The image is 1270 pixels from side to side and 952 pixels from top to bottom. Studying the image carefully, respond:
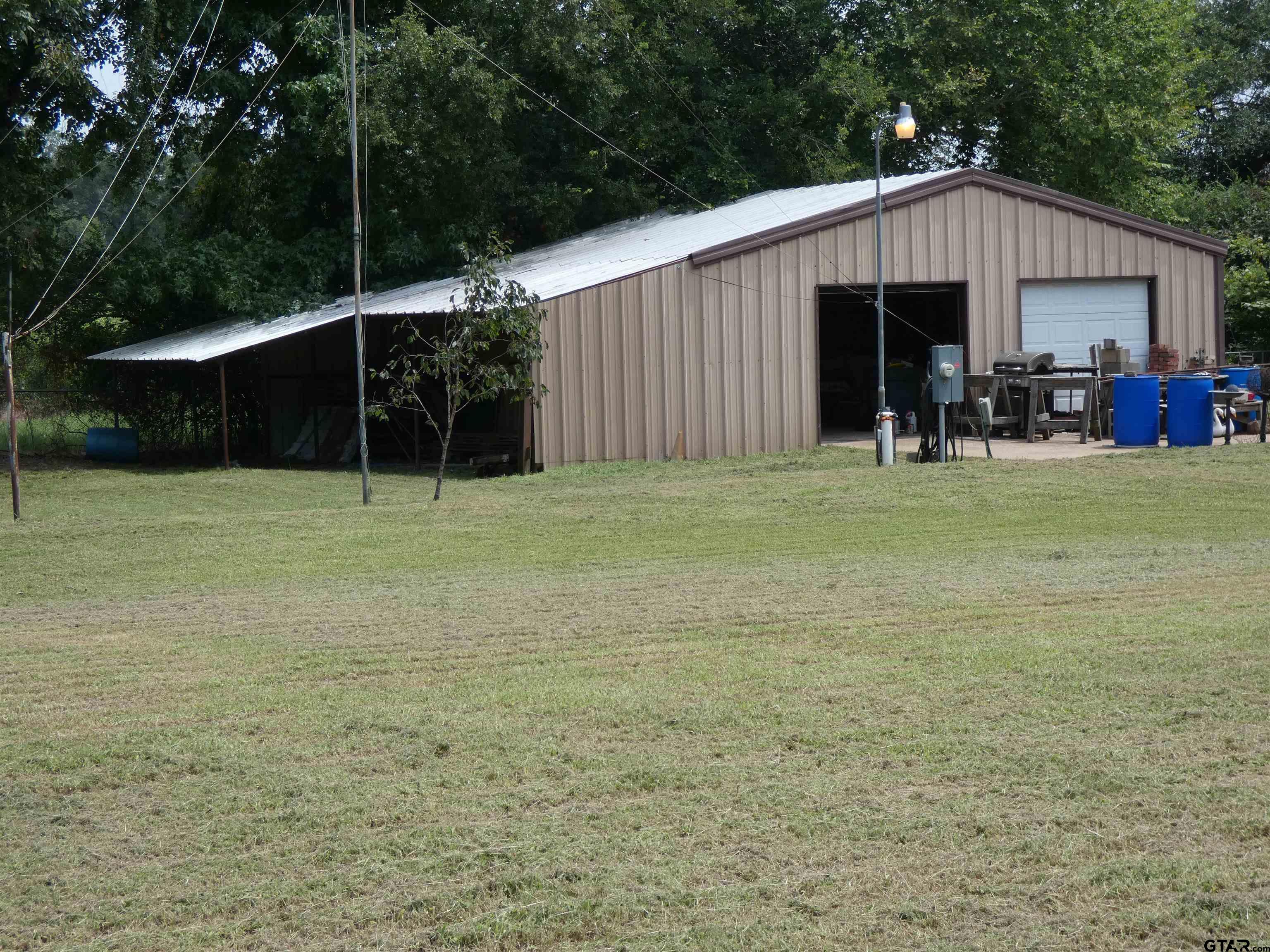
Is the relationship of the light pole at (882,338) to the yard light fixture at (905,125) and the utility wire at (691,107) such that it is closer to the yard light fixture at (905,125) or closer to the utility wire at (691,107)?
the yard light fixture at (905,125)

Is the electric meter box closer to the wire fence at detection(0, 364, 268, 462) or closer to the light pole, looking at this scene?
the light pole

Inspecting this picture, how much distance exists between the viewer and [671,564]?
11.5 metres

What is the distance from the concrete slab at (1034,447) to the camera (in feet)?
63.2

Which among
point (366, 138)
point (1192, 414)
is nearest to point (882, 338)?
point (1192, 414)

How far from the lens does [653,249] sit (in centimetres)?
2422

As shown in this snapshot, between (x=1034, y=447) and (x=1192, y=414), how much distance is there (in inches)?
91.6

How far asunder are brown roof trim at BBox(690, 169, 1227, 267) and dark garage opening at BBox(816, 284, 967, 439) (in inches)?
90.6

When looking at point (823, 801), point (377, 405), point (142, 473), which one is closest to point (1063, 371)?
point (377, 405)

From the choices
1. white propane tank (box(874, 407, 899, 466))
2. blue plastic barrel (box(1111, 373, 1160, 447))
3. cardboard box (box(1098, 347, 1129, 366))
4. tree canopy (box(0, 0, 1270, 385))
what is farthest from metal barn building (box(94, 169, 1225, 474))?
blue plastic barrel (box(1111, 373, 1160, 447))

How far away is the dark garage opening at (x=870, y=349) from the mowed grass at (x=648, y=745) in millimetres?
13842

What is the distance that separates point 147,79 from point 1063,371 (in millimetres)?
16909

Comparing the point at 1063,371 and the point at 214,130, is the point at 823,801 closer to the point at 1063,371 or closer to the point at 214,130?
the point at 1063,371

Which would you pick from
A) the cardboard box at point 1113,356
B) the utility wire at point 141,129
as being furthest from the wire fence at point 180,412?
the cardboard box at point 1113,356

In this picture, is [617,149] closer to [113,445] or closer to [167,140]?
[167,140]
